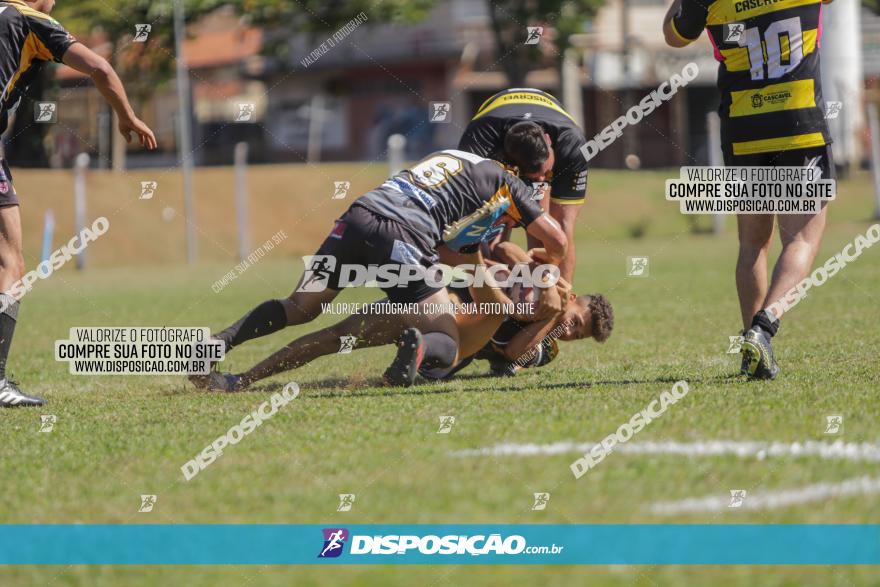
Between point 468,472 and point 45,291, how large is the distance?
1389cm

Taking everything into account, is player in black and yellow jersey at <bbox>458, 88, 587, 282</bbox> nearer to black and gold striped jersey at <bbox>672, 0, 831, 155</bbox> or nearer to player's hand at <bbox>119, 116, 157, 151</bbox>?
black and gold striped jersey at <bbox>672, 0, 831, 155</bbox>

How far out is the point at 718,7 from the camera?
663 centimetres

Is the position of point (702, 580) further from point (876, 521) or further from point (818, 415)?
point (818, 415)

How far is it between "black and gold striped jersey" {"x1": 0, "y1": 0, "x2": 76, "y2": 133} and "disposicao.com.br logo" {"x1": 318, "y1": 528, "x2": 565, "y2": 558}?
3.72m

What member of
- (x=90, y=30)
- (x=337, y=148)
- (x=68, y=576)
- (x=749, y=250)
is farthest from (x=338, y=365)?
(x=337, y=148)

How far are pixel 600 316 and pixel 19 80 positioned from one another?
11.9ft

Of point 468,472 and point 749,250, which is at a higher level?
point 749,250

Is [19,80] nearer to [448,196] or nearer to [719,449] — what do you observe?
[448,196]

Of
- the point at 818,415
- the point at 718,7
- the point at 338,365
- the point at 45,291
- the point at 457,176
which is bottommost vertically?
the point at 45,291

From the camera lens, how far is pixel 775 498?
12.8ft

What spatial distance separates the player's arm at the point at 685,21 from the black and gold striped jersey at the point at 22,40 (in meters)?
3.35

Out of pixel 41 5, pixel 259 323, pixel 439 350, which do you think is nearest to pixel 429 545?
pixel 439 350

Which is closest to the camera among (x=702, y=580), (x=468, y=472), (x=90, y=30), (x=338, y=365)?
(x=702, y=580)

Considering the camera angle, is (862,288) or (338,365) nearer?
(338,365)
